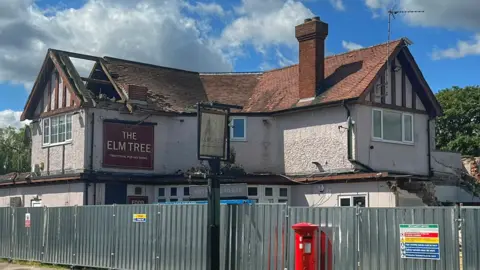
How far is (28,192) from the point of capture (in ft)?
96.9

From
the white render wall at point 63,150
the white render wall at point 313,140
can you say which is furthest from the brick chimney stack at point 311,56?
the white render wall at point 63,150

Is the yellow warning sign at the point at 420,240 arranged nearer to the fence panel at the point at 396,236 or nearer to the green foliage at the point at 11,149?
the fence panel at the point at 396,236

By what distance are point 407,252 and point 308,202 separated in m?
12.8

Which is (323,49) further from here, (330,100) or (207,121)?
(207,121)

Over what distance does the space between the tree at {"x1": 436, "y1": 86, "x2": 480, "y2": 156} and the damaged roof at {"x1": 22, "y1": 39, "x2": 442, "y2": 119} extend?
911 inches

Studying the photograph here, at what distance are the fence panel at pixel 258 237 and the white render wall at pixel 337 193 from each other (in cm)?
819

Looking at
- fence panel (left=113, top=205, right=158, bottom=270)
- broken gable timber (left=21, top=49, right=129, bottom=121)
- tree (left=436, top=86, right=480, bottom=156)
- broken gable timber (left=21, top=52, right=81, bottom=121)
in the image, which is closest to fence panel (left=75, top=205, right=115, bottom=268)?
fence panel (left=113, top=205, right=158, bottom=270)

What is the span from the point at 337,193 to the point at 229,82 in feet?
32.8

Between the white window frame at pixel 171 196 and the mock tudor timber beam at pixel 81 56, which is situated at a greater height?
the mock tudor timber beam at pixel 81 56

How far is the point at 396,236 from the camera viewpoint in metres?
13.0

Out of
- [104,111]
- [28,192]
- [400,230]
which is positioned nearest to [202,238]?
[400,230]

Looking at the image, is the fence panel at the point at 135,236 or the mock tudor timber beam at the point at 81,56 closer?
the fence panel at the point at 135,236

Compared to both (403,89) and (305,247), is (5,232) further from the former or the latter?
(403,89)

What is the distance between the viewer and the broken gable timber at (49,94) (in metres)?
27.9
